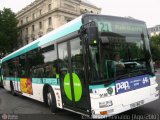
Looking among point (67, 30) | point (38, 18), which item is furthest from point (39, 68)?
point (38, 18)

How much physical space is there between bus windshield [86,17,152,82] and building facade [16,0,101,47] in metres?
42.6

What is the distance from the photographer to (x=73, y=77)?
20.9 ft

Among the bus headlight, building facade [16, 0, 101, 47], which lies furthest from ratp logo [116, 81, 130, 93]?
building facade [16, 0, 101, 47]

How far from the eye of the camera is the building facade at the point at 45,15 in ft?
161

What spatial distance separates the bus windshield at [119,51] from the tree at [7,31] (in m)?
47.9

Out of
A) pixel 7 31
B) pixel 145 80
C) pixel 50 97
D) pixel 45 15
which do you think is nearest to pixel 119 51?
pixel 145 80

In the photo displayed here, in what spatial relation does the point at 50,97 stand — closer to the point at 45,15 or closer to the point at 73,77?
the point at 73,77

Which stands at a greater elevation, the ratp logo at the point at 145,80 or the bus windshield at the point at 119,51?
the bus windshield at the point at 119,51

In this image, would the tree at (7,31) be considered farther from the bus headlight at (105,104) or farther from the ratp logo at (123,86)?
the bus headlight at (105,104)

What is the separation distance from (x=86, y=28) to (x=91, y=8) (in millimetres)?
57969

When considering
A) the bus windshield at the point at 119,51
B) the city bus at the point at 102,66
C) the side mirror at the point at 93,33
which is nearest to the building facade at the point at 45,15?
the city bus at the point at 102,66

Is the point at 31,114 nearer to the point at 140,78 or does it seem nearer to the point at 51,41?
the point at 51,41

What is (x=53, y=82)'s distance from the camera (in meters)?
7.79

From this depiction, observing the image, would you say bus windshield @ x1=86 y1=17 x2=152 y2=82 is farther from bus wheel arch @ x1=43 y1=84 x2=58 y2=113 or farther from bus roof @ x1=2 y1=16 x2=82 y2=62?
bus wheel arch @ x1=43 y1=84 x2=58 y2=113
